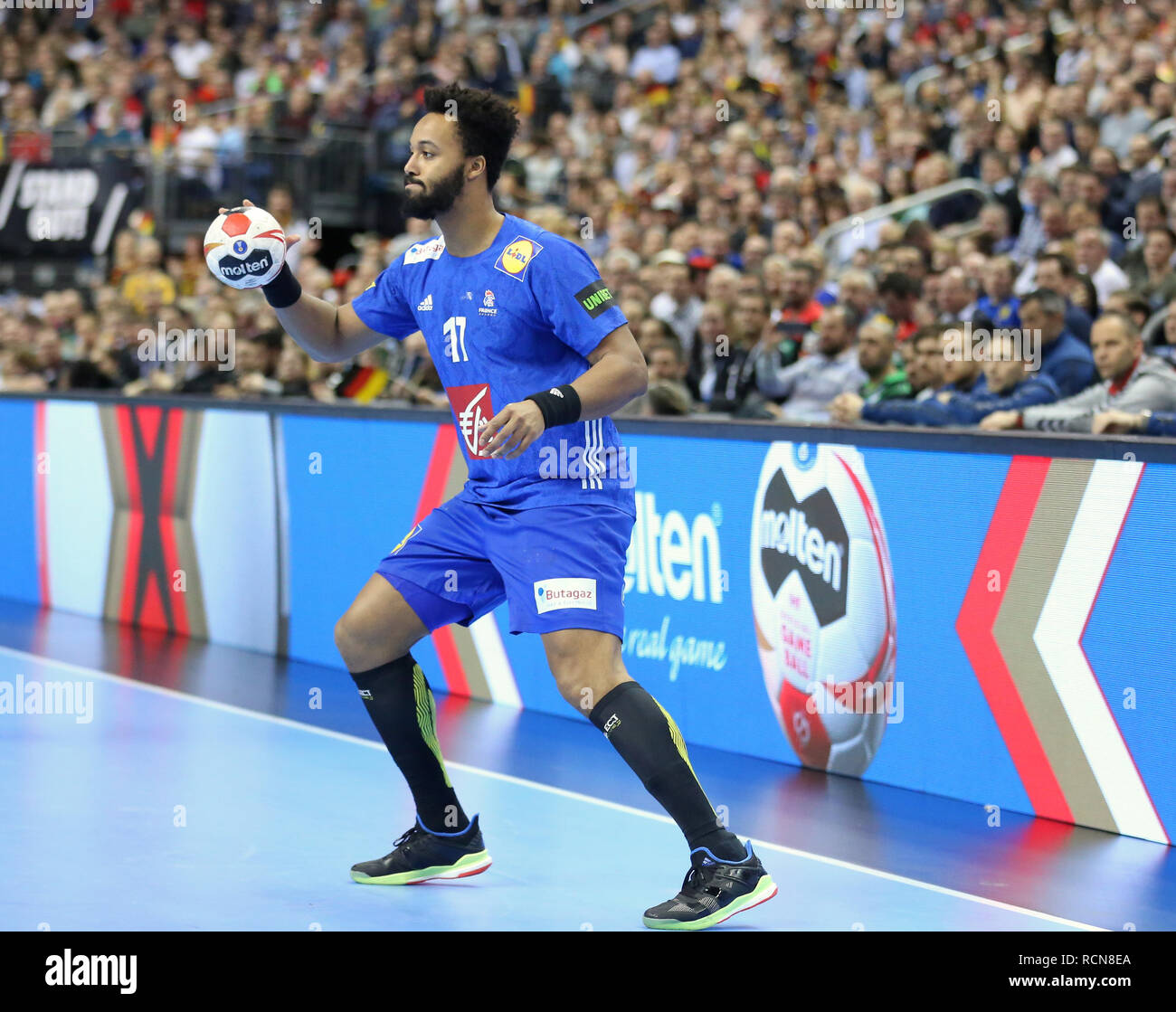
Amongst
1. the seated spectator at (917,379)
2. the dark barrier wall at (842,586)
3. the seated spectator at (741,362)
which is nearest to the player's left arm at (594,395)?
the dark barrier wall at (842,586)

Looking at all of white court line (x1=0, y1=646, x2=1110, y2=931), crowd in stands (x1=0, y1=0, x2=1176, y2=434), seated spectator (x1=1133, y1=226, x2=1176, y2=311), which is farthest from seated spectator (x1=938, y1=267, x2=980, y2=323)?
white court line (x1=0, y1=646, x2=1110, y2=931)

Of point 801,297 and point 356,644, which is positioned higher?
point 801,297

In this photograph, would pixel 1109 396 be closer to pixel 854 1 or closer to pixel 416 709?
pixel 416 709

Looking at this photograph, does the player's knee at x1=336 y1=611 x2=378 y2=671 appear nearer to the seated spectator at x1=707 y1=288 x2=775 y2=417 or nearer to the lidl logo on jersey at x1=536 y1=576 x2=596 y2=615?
the lidl logo on jersey at x1=536 y1=576 x2=596 y2=615

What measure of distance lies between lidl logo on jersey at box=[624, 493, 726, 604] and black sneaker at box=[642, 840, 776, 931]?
106 inches

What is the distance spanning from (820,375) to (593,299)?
15.2 ft

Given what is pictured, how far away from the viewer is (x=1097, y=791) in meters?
5.82

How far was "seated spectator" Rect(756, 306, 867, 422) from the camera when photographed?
8859mm

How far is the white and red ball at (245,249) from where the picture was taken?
466cm

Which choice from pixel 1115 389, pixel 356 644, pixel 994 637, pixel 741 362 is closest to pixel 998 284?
pixel 741 362

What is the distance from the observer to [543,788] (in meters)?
6.45

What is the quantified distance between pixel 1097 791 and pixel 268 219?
134 inches

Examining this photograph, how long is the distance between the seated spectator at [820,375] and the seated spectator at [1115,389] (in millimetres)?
1599

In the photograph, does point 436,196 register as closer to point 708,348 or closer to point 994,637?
point 994,637
